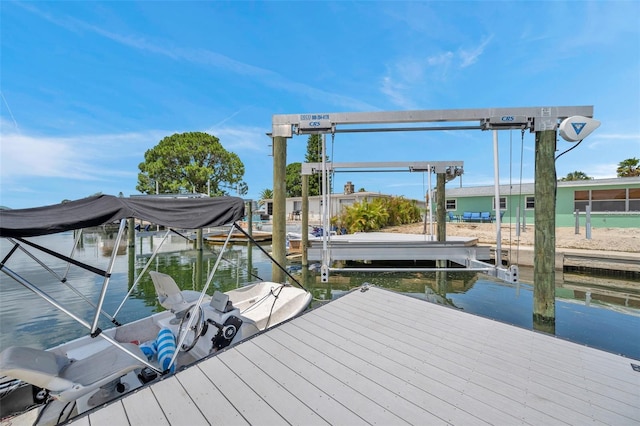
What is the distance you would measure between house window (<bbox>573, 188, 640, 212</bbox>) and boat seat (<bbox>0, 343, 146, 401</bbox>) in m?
23.5

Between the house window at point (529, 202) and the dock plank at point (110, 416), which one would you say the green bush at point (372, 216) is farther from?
the dock plank at point (110, 416)

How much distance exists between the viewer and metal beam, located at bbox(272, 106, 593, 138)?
Result: 5152 millimetres

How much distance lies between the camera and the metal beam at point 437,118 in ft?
16.9

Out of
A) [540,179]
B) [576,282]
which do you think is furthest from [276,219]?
[576,282]

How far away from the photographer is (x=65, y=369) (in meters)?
2.85

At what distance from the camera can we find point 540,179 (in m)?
5.11

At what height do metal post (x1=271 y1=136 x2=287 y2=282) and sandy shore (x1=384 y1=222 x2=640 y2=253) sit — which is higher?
metal post (x1=271 y1=136 x2=287 y2=282)

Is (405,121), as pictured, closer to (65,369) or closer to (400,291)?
(400,291)

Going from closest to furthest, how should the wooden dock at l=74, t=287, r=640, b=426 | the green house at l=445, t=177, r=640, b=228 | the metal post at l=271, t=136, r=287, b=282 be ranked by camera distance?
the wooden dock at l=74, t=287, r=640, b=426
the metal post at l=271, t=136, r=287, b=282
the green house at l=445, t=177, r=640, b=228

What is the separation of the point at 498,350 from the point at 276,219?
414cm

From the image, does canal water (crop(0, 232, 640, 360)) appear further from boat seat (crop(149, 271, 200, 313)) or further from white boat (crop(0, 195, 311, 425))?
white boat (crop(0, 195, 311, 425))

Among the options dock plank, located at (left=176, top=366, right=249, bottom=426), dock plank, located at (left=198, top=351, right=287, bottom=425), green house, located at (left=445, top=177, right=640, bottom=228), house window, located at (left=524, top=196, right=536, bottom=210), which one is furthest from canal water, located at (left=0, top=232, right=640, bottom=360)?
house window, located at (left=524, top=196, right=536, bottom=210)

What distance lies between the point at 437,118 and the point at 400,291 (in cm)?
511

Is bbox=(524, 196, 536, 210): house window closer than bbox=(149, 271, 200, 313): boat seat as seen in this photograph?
No
